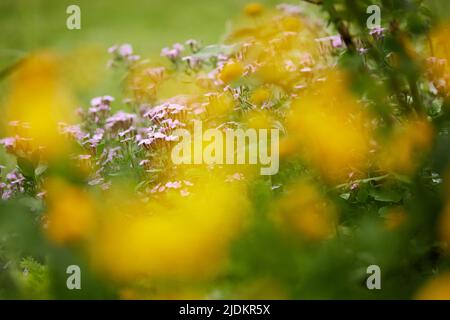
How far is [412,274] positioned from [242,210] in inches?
13.2

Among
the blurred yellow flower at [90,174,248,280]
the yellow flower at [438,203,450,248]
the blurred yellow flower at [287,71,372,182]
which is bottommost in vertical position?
the blurred yellow flower at [90,174,248,280]

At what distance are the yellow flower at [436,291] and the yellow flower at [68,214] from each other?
17.5 inches

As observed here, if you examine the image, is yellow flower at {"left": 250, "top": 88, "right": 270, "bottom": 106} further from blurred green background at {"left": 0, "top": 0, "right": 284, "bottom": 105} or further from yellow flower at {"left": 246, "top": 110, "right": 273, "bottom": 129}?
blurred green background at {"left": 0, "top": 0, "right": 284, "bottom": 105}

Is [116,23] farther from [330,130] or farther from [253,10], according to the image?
[330,130]

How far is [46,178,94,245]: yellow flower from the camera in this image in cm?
75

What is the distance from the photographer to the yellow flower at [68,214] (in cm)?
75

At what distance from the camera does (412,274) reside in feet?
3.35

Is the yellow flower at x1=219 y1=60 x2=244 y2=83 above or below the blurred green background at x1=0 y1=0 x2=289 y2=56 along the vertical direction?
below

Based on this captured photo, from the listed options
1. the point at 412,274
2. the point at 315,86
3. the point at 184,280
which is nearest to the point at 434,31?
the point at 315,86

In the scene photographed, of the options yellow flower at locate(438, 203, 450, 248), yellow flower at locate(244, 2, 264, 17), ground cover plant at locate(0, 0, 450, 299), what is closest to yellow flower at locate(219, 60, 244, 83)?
ground cover plant at locate(0, 0, 450, 299)

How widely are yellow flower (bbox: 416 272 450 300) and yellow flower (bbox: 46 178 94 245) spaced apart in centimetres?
44

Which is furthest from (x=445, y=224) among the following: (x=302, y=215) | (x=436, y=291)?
(x=302, y=215)

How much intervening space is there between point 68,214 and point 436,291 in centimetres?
48
